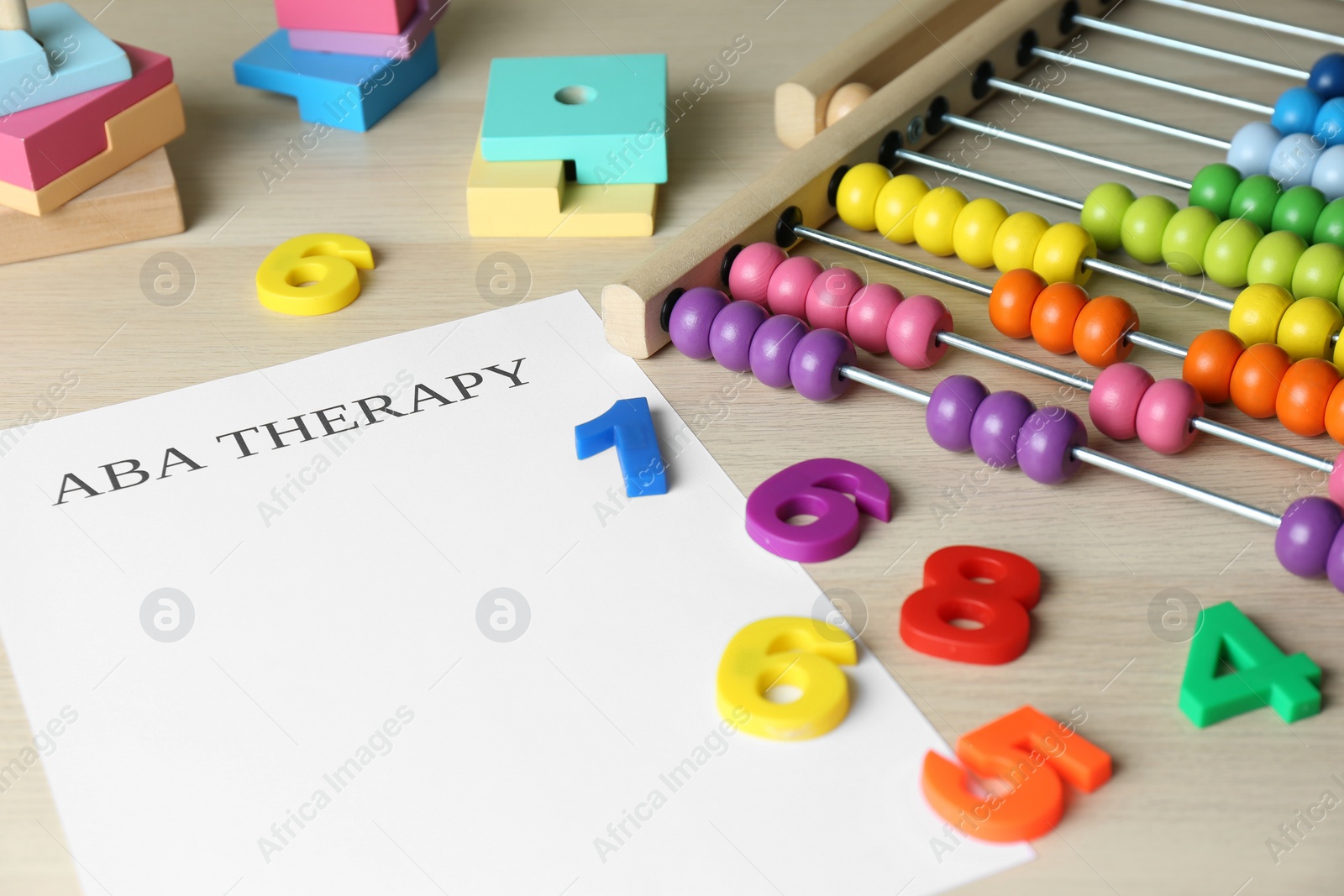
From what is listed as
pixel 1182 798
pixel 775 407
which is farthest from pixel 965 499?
pixel 1182 798

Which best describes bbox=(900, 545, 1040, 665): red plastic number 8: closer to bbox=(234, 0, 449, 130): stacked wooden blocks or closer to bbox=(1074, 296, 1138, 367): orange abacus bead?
bbox=(1074, 296, 1138, 367): orange abacus bead

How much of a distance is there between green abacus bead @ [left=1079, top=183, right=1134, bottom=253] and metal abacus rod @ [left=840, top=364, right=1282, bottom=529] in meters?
0.30

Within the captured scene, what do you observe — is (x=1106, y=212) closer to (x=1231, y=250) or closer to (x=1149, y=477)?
(x=1231, y=250)

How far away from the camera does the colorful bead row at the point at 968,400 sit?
94 cm

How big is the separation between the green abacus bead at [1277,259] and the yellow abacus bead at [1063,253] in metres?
0.14

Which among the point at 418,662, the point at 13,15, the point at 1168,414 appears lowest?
the point at 418,662

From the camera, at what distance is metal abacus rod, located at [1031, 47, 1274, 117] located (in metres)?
1.48

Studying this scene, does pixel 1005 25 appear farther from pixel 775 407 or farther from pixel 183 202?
pixel 183 202

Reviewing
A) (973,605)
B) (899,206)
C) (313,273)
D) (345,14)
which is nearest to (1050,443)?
(973,605)

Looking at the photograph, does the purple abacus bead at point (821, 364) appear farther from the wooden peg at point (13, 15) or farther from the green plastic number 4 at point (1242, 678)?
the wooden peg at point (13, 15)

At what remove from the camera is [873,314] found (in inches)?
46.3

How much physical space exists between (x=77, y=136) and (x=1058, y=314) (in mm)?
941

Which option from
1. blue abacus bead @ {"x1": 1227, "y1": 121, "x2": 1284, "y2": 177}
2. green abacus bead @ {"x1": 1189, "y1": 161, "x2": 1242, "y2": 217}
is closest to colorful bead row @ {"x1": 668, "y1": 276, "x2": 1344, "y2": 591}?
green abacus bead @ {"x1": 1189, "y1": 161, "x2": 1242, "y2": 217}

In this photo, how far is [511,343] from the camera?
48.9 inches
